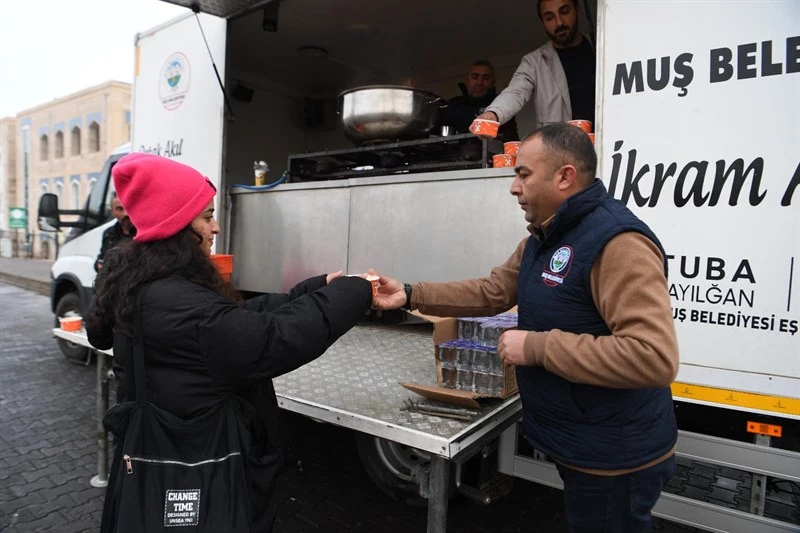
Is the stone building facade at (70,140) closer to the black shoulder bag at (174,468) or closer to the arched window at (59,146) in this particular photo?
the arched window at (59,146)

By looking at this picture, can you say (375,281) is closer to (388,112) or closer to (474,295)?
(474,295)

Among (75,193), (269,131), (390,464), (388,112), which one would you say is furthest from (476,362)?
(75,193)

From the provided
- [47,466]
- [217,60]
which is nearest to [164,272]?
[217,60]

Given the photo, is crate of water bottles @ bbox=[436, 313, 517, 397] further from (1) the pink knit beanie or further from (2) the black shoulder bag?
(1) the pink knit beanie

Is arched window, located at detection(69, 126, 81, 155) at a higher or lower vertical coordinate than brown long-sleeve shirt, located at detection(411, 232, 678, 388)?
higher

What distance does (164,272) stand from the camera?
1499 mm

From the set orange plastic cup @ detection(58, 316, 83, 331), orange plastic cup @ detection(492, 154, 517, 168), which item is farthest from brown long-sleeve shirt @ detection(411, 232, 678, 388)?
orange plastic cup @ detection(58, 316, 83, 331)

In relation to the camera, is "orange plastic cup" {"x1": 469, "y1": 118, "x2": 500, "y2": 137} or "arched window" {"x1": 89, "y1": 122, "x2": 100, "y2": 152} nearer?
"orange plastic cup" {"x1": 469, "y1": 118, "x2": 500, "y2": 137}

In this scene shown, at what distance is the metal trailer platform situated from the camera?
1.82 meters

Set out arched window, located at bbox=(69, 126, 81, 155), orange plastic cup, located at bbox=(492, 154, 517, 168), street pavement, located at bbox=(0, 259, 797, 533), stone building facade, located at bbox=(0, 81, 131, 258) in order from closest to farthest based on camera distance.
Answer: orange plastic cup, located at bbox=(492, 154, 517, 168)
street pavement, located at bbox=(0, 259, 797, 533)
stone building facade, located at bbox=(0, 81, 131, 258)
arched window, located at bbox=(69, 126, 81, 155)

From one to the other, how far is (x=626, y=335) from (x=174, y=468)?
132cm

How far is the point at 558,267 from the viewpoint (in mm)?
1593

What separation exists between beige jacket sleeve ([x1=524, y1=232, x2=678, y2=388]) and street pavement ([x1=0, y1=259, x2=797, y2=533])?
3.37ft

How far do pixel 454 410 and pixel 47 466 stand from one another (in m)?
3.62
